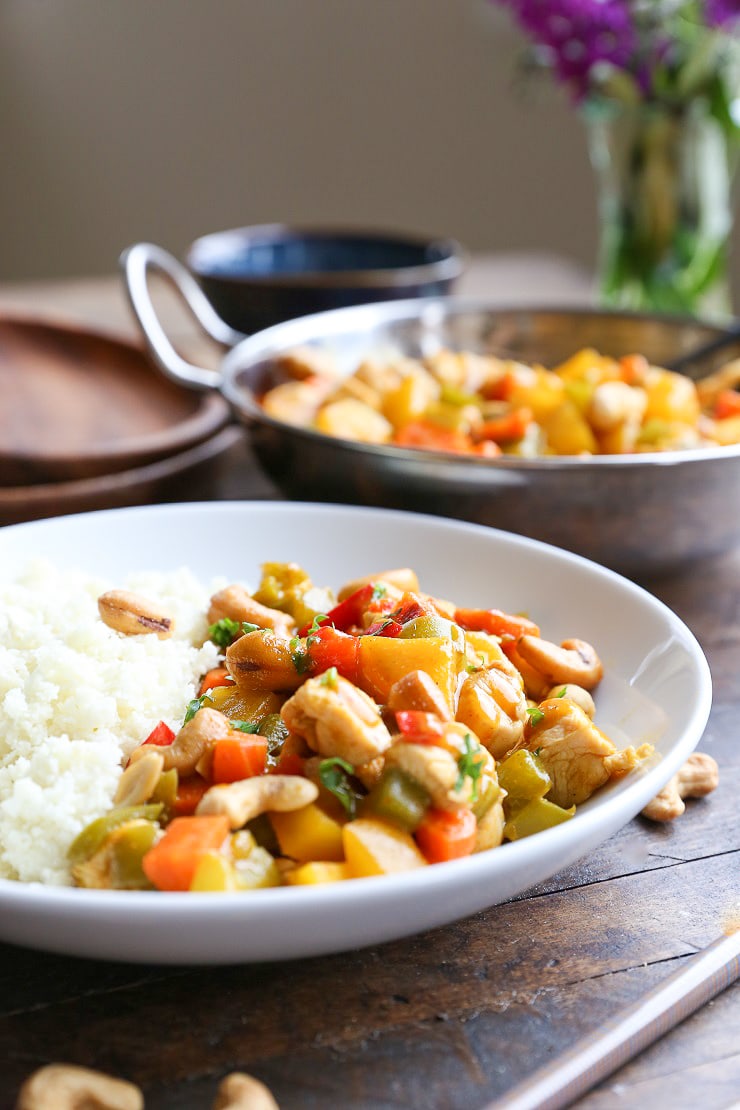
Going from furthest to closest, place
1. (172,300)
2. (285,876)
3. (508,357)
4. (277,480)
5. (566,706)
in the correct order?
(172,300) → (508,357) → (277,480) → (566,706) → (285,876)

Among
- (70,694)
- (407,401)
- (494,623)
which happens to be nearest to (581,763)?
(494,623)

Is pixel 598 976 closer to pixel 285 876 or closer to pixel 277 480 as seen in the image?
pixel 285 876

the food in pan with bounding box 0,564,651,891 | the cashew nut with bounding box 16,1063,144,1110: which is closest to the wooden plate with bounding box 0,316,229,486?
the food in pan with bounding box 0,564,651,891

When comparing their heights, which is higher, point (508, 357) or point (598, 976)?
point (508, 357)

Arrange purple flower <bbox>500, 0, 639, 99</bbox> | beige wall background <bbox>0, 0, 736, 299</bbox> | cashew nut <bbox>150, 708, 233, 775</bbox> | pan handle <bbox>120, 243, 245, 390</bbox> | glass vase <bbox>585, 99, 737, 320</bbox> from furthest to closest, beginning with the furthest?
beige wall background <bbox>0, 0, 736, 299</bbox>
glass vase <bbox>585, 99, 737, 320</bbox>
purple flower <bbox>500, 0, 639, 99</bbox>
pan handle <bbox>120, 243, 245, 390</bbox>
cashew nut <bbox>150, 708, 233, 775</bbox>

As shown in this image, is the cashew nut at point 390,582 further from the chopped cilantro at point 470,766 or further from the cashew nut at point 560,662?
the chopped cilantro at point 470,766

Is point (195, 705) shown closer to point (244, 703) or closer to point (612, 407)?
point (244, 703)

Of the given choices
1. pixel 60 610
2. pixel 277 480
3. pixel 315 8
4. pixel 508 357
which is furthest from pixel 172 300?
pixel 315 8

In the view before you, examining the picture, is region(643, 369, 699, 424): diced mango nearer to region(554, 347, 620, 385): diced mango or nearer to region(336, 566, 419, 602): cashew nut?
region(554, 347, 620, 385): diced mango

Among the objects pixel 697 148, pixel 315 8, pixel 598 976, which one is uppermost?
pixel 315 8
